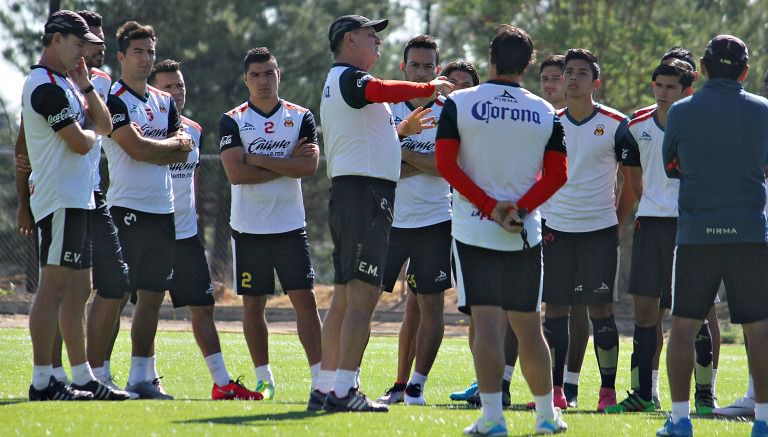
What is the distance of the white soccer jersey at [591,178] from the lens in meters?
9.72

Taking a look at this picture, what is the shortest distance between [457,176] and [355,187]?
1.00 metres

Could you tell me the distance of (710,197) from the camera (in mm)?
7258

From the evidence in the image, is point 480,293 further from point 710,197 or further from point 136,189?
point 136,189

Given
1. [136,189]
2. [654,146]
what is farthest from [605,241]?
[136,189]

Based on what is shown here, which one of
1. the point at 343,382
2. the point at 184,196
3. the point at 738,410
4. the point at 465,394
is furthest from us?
the point at 184,196

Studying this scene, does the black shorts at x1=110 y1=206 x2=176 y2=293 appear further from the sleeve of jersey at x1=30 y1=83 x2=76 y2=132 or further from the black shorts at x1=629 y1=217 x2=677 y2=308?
the black shorts at x1=629 y1=217 x2=677 y2=308

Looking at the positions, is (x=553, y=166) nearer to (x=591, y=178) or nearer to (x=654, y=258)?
(x=654, y=258)

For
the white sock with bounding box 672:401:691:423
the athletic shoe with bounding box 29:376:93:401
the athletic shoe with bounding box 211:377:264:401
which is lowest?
the athletic shoe with bounding box 211:377:264:401

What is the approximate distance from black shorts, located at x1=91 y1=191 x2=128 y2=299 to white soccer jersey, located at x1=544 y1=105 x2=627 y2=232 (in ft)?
11.2

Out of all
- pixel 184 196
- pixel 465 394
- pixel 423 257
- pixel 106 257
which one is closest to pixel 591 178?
pixel 423 257

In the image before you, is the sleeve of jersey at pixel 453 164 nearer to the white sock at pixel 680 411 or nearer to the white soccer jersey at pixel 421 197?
the white sock at pixel 680 411

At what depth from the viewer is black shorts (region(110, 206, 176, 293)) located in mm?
9523

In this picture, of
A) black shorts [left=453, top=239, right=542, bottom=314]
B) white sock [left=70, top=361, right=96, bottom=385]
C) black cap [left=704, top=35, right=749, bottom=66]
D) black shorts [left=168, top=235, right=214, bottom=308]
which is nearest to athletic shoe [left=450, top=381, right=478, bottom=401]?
black shorts [left=168, top=235, right=214, bottom=308]

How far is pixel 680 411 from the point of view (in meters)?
7.30
